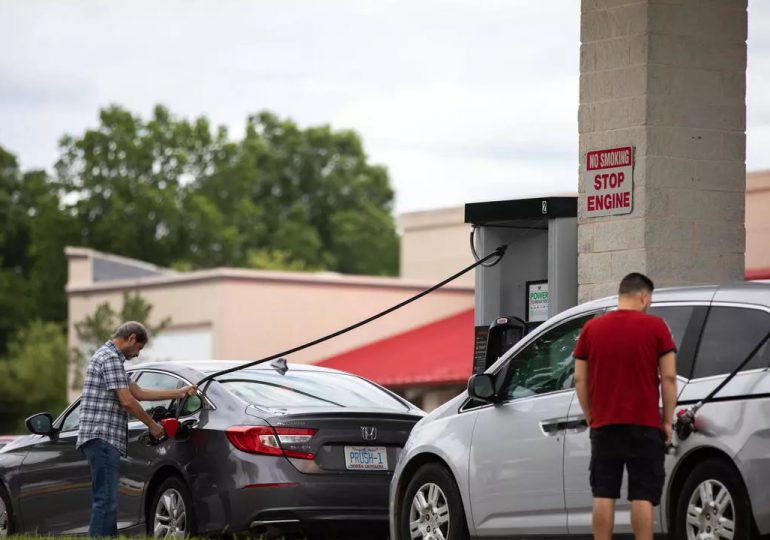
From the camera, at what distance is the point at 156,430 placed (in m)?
12.9

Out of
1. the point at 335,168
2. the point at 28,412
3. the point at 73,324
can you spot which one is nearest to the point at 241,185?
the point at 335,168

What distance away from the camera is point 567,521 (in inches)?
401

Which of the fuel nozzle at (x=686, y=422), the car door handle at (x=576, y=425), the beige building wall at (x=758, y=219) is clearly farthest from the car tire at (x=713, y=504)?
the beige building wall at (x=758, y=219)

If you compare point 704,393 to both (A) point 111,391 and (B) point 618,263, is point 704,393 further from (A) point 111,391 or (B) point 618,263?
(A) point 111,391

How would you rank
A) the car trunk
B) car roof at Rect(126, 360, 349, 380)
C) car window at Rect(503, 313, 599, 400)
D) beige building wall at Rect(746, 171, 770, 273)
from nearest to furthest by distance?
car window at Rect(503, 313, 599, 400) → the car trunk → car roof at Rect(126, 360, 349, 380) → beige building wall at Rect(746, 171, 770, 273)

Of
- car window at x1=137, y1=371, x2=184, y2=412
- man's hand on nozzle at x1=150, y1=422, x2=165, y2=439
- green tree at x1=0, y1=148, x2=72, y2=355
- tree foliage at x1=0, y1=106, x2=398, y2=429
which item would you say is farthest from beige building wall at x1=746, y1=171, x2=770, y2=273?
green tree at x1=0, y1=148, x2=72, y2=355

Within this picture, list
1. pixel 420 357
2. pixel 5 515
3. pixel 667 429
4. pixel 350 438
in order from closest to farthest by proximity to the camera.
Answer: pixel 667 429 < pixel 350 438 < pixel 5 515 < pixel 420 357

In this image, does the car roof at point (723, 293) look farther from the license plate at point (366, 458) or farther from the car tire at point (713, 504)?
the license plate at point (366, 458)

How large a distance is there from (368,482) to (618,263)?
2.48m

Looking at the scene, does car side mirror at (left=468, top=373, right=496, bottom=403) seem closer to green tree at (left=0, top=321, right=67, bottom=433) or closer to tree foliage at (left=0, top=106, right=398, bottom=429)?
green tree at (left=0, top=321, right=67, bottom=433)

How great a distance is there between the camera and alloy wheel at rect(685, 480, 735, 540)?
9195 millimetres

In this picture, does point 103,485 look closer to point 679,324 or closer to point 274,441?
point 274,441

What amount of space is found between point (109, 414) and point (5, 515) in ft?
8.62

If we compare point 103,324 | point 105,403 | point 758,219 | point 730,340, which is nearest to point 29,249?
point 103,324
